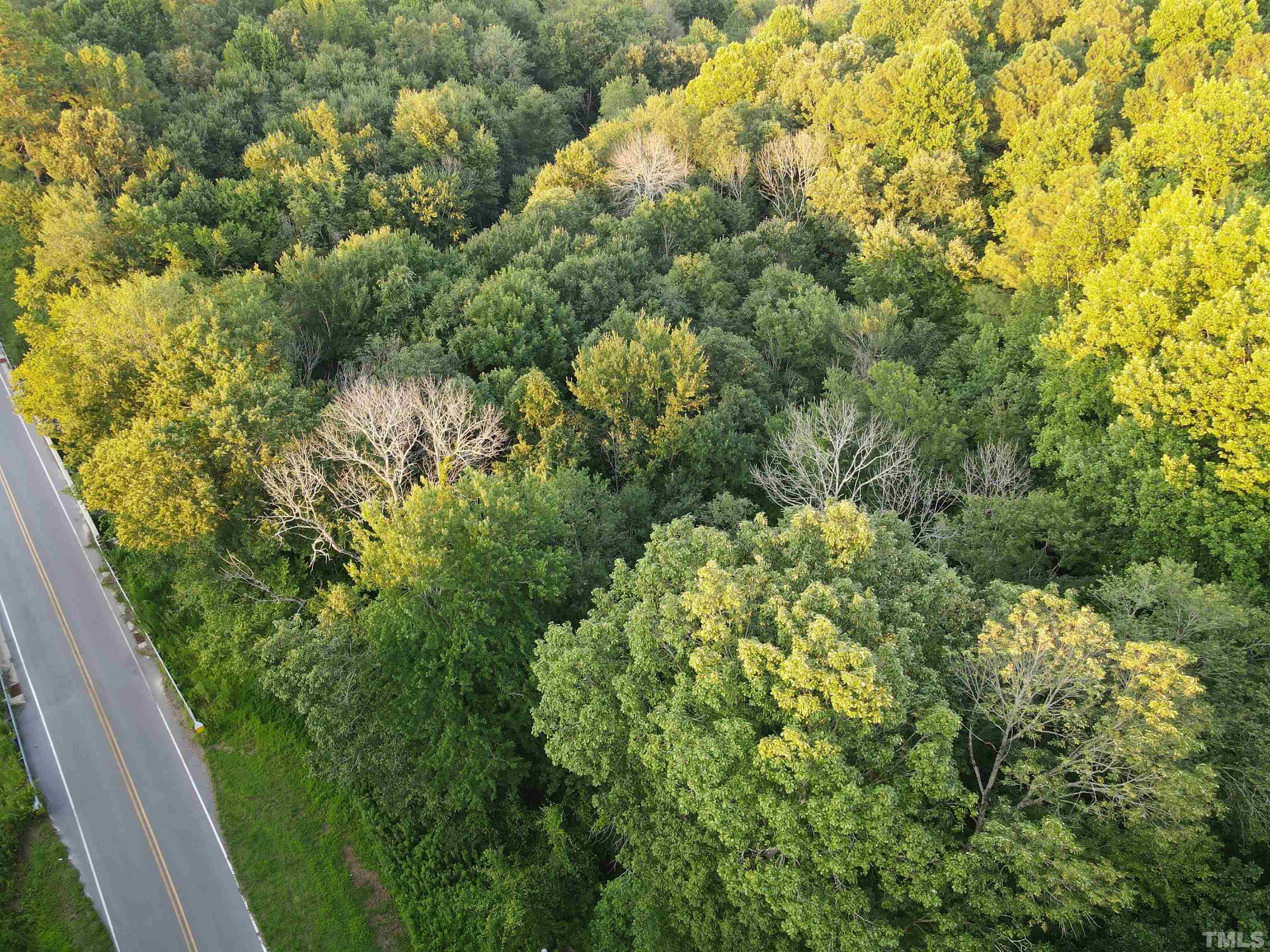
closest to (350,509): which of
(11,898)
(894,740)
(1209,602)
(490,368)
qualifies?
(490,368)

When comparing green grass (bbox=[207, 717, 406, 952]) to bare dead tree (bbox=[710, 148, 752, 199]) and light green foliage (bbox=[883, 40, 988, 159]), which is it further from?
light green foliage (bbox=[883, 40, 988, 159])

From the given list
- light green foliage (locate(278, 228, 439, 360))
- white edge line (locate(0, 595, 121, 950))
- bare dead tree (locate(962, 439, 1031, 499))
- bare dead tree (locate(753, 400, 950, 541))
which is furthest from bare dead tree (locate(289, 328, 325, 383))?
bare dead tree (locate(962, 439, 1031, 499))

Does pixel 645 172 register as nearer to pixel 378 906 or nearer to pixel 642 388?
pixel 642 388

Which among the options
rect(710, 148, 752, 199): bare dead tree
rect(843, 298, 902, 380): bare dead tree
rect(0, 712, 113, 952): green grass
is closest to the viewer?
rect(0, 712, 113, 952): green grass

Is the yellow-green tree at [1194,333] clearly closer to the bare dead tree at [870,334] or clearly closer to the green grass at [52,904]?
the bare dead tree at [870,334]

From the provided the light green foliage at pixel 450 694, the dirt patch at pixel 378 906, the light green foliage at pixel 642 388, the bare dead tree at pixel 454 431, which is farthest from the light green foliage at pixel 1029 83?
the dirt patch at pixel 378 906

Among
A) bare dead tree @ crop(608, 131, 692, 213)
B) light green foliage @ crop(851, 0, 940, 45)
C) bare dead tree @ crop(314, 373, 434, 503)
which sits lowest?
bare dead tree @ crop(314, 373, 434, 503)

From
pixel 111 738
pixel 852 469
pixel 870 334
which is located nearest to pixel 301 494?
pixel 111 738

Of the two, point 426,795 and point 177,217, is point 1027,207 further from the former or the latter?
point 177,217
